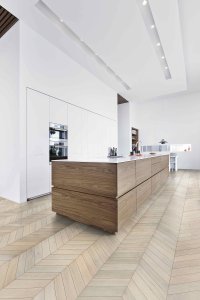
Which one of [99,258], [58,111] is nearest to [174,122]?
[58,111]

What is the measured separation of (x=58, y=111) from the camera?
4105 mm

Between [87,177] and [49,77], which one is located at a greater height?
[49,77]

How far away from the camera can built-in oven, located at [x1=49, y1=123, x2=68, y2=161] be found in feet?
13.0

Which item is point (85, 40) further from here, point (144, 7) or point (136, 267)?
point (136, 267)

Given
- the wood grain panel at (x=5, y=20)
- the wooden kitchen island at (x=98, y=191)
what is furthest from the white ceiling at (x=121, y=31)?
the wooden kitchen island at (x=98, y=191)

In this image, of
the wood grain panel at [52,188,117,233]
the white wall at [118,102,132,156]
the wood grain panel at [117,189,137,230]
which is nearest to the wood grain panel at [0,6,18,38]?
the wood grain panel at [52,188,117,233]

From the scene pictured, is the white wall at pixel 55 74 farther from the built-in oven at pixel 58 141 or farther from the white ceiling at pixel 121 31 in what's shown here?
the built-in oven at pixel 58 141

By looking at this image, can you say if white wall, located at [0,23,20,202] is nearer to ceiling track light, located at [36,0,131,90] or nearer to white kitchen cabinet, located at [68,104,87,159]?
ceiling track light, located at [36,0,131,90]

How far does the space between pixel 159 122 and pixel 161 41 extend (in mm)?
5981

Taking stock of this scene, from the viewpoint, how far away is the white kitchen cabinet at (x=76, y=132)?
4492 millimetres

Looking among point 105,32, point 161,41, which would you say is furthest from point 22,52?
point 161,41

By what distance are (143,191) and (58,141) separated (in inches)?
88.7

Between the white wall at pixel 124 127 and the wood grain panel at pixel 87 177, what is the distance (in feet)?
20.3

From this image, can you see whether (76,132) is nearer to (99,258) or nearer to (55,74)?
(55,74)
